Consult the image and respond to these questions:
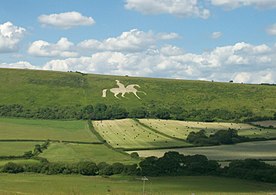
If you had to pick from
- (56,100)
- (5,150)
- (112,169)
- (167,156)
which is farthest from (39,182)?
(56,100)

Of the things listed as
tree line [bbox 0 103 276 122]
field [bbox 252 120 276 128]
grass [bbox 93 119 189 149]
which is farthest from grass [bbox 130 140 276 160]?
tree line [bbox 0 103 276 122]

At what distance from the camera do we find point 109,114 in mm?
157250

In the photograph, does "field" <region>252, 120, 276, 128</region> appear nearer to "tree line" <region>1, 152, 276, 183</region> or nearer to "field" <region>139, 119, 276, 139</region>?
"field" <region>139, 119, 276, 139</region>

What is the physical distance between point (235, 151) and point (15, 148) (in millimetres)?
42585

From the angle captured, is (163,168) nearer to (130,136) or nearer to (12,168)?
(12,168)

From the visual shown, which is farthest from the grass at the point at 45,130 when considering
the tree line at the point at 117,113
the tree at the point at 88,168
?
the tree at the point at 88,168

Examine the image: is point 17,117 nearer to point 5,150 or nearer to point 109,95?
point 109,95

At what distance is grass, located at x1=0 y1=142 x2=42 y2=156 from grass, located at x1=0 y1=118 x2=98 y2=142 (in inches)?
297

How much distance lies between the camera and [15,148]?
98.4 m

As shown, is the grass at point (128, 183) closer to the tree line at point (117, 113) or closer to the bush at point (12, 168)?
the bush at point (12, 168)

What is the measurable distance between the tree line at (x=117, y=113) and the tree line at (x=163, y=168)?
77.2 metres

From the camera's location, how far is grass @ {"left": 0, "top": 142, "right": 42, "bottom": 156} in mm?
92050

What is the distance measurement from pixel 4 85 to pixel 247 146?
119389 millimetres

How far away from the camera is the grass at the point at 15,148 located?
9205 centimetres
